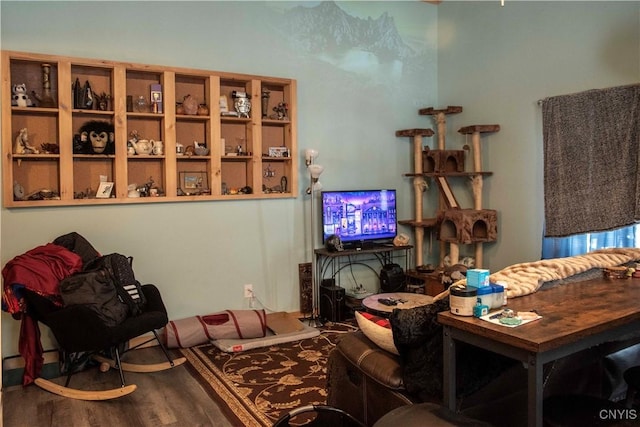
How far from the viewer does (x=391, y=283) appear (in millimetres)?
5117

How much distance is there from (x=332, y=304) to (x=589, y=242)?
2.28 meters

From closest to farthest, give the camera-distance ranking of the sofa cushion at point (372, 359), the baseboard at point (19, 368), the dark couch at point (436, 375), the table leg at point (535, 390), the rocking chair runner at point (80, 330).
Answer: the table leg at point (535, 390) < the dark couch at point (436, 375) < the sofa cushion at point (372, 359) < the rocking chair runner at point (80, 330) < the baseboard at point (19, 368)

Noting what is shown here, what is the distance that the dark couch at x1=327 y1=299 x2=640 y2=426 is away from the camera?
1998mm

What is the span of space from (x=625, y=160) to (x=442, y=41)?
2486mm

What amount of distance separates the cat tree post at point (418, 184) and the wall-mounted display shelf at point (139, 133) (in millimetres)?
1352

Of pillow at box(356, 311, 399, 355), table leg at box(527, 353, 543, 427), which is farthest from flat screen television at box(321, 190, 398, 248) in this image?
table leg at box(527, 353, 543, 427)

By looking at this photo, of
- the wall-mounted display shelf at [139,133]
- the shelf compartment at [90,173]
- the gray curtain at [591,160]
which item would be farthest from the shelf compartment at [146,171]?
the gray curtain at [591,160]

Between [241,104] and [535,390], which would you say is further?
[241,104]

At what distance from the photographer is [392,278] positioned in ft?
16.8

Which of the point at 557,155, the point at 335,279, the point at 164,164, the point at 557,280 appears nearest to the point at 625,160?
the point at 557,155

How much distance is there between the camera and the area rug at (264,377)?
9.85 feet

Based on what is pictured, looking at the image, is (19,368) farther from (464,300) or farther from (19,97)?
(464,300)

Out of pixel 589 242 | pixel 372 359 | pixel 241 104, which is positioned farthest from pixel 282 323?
pixel 589 242

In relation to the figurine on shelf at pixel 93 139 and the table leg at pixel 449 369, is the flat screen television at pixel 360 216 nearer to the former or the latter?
the figurine on shelf at pixel 93 139
